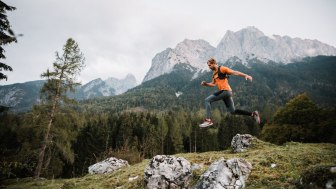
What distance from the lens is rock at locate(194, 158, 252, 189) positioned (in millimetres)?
11945

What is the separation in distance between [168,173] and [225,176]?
4120mm

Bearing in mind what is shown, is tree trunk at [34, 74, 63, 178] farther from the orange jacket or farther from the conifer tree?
the orange jacket

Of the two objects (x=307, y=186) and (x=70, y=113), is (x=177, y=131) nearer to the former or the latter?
(x=70, y=113)

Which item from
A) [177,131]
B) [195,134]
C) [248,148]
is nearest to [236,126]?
[195,134]

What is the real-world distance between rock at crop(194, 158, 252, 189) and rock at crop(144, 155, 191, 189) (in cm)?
220

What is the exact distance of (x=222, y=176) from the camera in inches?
480

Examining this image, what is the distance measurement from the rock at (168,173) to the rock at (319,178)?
22.7ft

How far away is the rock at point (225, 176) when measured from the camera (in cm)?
1195

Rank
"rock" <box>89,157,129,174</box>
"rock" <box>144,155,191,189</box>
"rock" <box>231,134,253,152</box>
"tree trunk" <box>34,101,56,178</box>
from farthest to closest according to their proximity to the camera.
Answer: "tree trunk" <box>34,101,56,178</box>
"rock" <box>89,157,129,174</box>
"rock" <box>231,134,253,152</box>
"rock" <box>144,155,191,189</box>

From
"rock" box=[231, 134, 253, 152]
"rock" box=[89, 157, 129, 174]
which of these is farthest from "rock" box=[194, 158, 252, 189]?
"rock" box=[89, 157, 129, 174]

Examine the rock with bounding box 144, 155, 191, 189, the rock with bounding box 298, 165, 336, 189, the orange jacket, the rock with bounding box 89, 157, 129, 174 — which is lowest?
the rock with bounding box 89, 157, 129, 174

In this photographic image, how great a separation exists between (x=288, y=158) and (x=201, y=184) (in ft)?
21.9

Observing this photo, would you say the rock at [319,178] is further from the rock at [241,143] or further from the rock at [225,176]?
the rock at [241,143]

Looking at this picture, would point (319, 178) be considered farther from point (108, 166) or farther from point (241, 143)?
point (108, 166)
